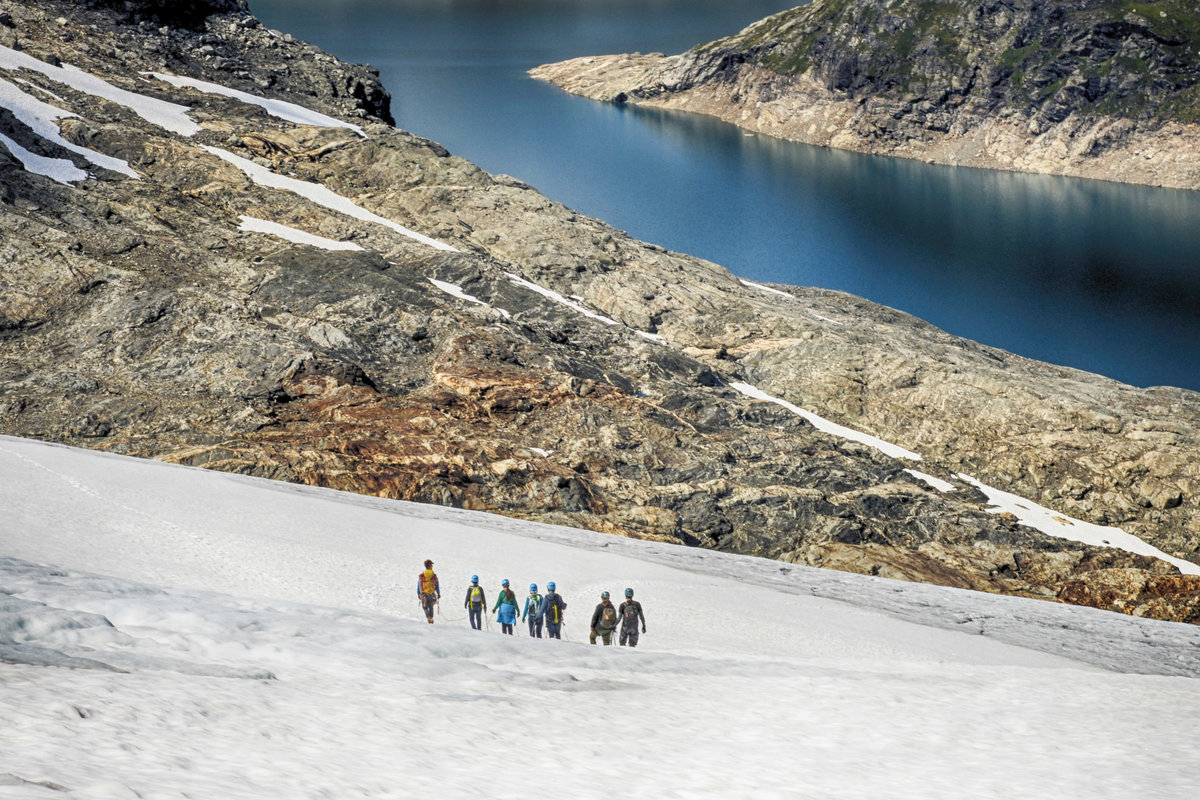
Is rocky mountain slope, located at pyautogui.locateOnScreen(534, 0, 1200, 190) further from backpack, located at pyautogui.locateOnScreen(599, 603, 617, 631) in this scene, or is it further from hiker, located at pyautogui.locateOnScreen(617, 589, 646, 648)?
backpack, located at pyautogui.locateOnScreen(599, 603, 617, 631)

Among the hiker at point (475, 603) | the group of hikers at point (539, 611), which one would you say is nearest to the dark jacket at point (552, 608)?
the group of hikers at point (539, 611)

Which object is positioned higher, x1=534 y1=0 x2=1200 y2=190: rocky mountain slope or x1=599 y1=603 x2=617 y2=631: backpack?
x1=534 y1=0 x2=1200 y2=190: rocky mountain slope

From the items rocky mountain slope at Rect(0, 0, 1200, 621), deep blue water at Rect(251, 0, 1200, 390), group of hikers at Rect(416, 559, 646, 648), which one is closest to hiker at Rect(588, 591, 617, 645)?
group of hikers at Rect(416, 559, 646, 648)

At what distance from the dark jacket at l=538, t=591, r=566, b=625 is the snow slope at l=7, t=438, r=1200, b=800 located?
164 centimetres

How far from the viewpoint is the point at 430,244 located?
157ft

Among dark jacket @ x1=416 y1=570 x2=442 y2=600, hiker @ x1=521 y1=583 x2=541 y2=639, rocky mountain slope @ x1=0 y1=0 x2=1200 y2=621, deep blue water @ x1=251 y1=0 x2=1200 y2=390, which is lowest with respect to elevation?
hiker @ x1=521 y1=583 x2=541 y2=639

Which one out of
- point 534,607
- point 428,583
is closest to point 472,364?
point 428,583

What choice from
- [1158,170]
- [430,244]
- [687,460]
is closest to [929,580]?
[687,460]

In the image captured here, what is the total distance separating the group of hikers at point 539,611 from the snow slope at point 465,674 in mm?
587

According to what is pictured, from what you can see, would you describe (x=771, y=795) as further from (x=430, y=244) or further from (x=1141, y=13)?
(x=1141, y=13)

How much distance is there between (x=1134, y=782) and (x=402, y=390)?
27.6 metres

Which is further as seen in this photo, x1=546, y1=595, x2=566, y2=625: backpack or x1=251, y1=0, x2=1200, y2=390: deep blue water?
x1=251, y1=0, x2=1200, y2=390: deep blue water

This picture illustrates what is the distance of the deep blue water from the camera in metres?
85.0

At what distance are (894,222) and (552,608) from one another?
10989 cm
